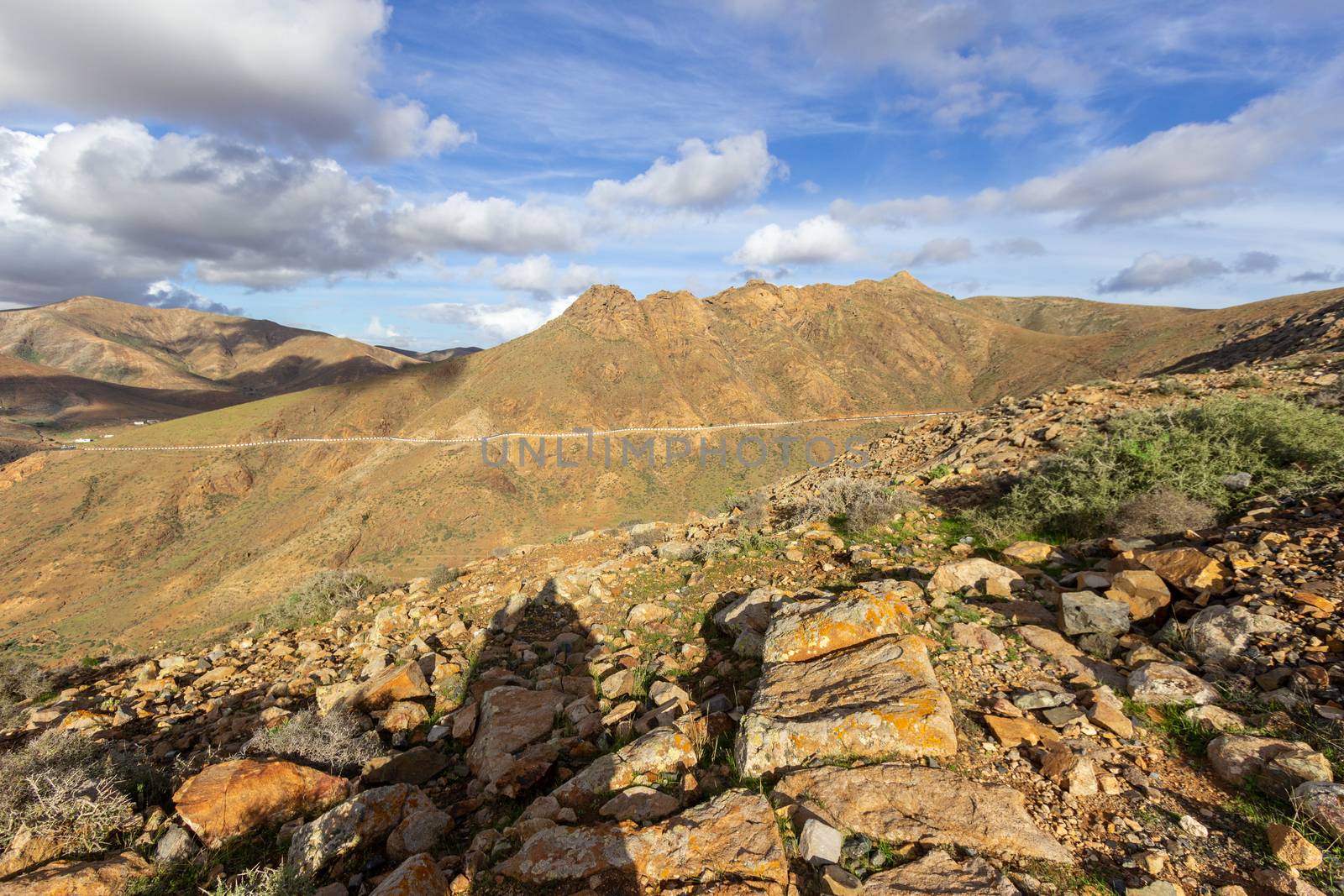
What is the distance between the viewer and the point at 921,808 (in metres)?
2.94

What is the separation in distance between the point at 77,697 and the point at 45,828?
18.1 feet

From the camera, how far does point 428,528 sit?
3488cm

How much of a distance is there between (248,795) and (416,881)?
199 centimetres

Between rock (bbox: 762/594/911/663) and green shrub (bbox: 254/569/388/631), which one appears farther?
green shrub (bbox: 254/569/388/631)

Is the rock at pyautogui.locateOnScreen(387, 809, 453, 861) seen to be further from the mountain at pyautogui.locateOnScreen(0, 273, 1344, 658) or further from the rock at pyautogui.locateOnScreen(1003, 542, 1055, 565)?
the mountain at pyautogui.locateOnScreen(0, 273, 1344, 658)

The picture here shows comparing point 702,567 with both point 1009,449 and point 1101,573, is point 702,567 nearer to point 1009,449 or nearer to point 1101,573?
point 1101,573

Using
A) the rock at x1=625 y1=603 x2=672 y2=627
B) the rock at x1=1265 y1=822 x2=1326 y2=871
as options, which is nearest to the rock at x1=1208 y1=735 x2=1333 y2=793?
the rock at x1=1265 y1=822 x2=1326 y2=871

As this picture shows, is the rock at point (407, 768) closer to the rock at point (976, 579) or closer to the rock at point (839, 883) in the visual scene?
the rock at point (839, 883)

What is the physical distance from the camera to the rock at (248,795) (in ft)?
12.5

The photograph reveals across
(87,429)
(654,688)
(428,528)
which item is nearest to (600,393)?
(428,528)

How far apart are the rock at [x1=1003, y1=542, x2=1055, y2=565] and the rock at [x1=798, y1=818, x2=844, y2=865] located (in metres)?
4.65

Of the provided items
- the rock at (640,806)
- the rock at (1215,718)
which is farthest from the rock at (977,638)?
the rock at (640,806)

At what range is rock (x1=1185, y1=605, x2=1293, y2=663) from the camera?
152 inches

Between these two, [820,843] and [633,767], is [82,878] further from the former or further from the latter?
[820,843]
